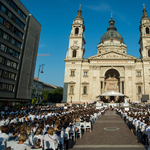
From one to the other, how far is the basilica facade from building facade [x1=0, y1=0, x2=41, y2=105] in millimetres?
13676

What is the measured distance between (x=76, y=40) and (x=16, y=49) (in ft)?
79.8

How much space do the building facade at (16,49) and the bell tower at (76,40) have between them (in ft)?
43.7

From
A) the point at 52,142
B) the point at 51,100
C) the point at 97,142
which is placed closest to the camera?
the point at 52,142

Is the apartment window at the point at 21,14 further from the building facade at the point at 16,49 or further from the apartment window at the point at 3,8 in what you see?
the apartment window at the point at 3,8

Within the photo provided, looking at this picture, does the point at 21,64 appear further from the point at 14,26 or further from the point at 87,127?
the point at 87,127

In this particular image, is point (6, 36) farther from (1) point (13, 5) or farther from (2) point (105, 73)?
(2) point (105, 73)

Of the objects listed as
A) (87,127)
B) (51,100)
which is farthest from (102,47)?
(87,127)

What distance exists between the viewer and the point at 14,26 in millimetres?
36500

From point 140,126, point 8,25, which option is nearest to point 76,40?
point 8,25

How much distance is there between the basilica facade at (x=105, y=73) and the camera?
159 ft

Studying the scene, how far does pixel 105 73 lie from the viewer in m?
53.9

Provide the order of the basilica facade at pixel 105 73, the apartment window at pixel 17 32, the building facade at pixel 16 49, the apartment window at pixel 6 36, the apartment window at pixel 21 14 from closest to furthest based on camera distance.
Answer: the building facade at pixel 16 49 < the apartment window at pixel 6 36 < the apartment window at pixel 17 32 < the apartment window at pixel 21 14 < the basilica facade at pixel 105 73

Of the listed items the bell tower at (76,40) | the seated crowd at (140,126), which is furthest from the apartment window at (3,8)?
the seated crowd at (140,126)

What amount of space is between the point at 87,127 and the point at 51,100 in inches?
2762
